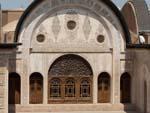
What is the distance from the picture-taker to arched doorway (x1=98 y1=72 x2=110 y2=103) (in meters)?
20.8

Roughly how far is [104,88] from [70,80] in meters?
1.54

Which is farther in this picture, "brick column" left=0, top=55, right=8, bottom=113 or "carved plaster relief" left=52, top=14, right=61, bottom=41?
"carved plaster relief" left=52, top=14, right=61, bottom=41

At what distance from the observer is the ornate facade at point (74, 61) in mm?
20297

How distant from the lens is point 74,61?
2075 centimetres

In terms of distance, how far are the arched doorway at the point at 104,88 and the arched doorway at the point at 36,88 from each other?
2589mm

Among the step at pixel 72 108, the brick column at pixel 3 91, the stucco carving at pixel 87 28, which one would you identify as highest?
the stucco carving at pixel 87 28

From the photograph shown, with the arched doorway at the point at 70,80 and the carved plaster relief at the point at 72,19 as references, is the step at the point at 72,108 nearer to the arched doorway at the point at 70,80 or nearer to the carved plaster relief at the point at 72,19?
the arched doorway at the point at 70,80

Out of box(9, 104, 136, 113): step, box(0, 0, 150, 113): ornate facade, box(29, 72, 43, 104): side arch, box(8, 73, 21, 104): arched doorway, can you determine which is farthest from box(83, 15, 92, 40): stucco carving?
box(8, 73, 21, 104): arched doorway

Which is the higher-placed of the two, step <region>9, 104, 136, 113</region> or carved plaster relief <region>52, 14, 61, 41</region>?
carved plaster relief <region>52, 14, 61, 41</region>

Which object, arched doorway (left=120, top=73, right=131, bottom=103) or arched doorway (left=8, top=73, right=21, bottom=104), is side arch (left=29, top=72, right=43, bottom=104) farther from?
arched doorway (left=120, top=73, right=131, bottom=103)

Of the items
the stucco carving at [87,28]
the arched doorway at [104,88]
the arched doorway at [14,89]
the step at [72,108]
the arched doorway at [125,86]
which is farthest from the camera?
the arched doorway at [125,86]

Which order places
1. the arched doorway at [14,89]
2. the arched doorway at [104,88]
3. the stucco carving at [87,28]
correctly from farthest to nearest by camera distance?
the arched doorway at [104,88]
the stucco carving at [87,28]
the arched doorway at [14,89]

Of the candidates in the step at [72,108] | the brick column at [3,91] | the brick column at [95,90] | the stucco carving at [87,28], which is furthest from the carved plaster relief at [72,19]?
the brick column at [3,91]

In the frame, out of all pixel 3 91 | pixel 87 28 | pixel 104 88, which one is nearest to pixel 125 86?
pixel 104 88
